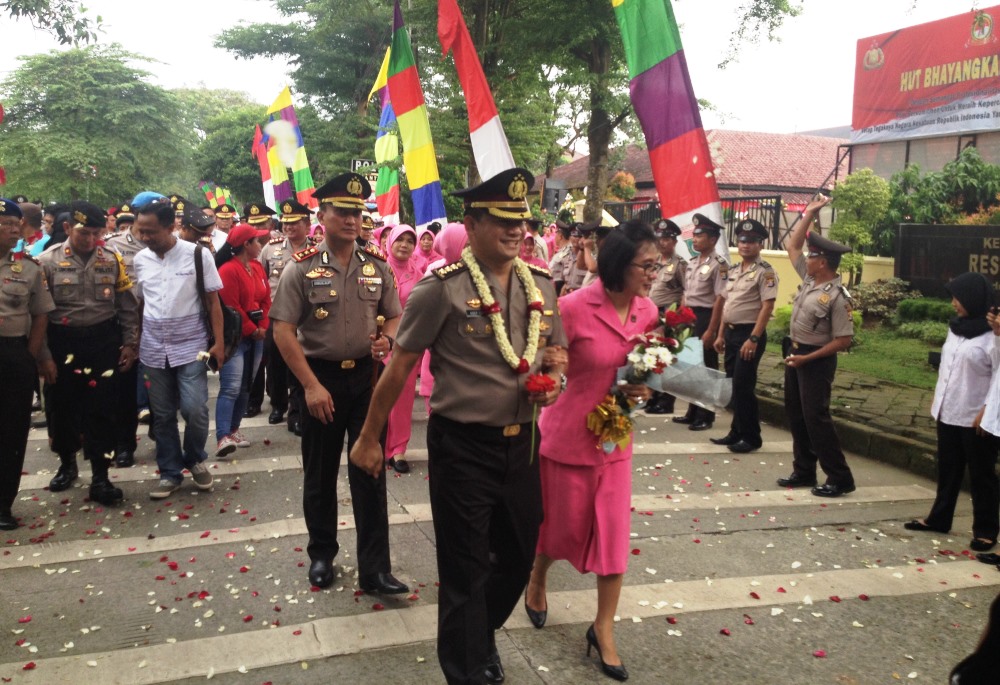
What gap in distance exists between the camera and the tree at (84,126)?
1172 inches

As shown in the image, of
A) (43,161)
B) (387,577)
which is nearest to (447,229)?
(387,577)

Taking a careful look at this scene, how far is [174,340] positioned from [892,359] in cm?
960

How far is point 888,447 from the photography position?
7.40 m

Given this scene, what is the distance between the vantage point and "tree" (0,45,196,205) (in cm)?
2977

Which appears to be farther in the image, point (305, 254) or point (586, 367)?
point (305, 254)

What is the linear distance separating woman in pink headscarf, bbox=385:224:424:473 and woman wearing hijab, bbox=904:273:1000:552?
154 inches

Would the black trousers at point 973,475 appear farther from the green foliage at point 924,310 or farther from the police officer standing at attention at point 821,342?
the green foliage at point 924,310

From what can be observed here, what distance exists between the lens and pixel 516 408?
3162mm

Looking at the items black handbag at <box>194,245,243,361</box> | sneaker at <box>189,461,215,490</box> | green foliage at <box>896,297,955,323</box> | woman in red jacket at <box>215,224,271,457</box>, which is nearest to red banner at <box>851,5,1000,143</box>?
green foliage at <box>896,297,955,323</box>

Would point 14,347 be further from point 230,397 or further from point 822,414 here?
point 822,414

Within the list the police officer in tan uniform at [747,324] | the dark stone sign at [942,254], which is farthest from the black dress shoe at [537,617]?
the dark stone sign at [942,254]

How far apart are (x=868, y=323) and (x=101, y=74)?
3111 centimetres

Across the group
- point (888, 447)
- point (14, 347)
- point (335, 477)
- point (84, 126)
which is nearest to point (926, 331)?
point (888, 447)

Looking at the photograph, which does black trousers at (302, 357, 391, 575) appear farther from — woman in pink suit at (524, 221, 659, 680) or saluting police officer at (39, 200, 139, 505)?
saluting police officer at (39, 200, 139, 505)
